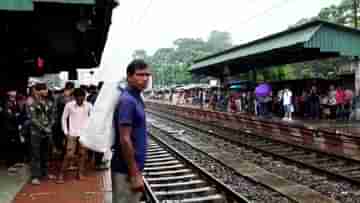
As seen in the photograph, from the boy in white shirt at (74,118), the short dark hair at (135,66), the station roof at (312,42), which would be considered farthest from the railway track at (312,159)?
the short dark hair at (135,66)

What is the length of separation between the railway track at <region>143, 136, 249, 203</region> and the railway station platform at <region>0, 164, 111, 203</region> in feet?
2.59

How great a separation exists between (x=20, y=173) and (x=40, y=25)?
3257 mm

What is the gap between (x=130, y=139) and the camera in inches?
139

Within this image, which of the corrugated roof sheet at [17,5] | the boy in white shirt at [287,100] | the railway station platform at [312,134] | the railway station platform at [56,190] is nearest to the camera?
the corrugated roof sheet at [17,5]

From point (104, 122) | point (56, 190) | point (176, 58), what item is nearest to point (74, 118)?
point (56, 190)

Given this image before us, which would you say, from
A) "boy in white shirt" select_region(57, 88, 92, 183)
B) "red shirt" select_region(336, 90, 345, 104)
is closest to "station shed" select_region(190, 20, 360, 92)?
"red shirt" select_region(336, 90, 345, 104)

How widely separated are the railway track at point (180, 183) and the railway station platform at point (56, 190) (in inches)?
31.1

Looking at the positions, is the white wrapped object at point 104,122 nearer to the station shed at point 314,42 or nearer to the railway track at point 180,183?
the railway track at point 180,183

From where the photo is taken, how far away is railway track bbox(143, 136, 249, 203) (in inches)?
281

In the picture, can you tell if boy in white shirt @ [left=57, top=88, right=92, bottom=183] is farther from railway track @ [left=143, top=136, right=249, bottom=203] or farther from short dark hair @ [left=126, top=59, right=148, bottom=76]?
short dark hair @ [left=126, top=59, right=148, bottom=76]

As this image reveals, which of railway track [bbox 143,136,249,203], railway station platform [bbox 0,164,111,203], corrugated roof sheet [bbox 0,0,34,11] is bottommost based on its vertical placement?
railway track [bbox 143,136,249,203]

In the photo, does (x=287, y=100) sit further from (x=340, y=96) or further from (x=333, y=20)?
(x=333, y=20)

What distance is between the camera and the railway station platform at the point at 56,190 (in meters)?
6.82

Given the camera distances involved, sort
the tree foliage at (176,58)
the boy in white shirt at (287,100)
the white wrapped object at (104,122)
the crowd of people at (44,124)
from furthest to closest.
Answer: the tree foliage at (176,58), the boy in white shirt at (287,100), the crowd of people at (44,124), the white wrapped object at (104,122)
